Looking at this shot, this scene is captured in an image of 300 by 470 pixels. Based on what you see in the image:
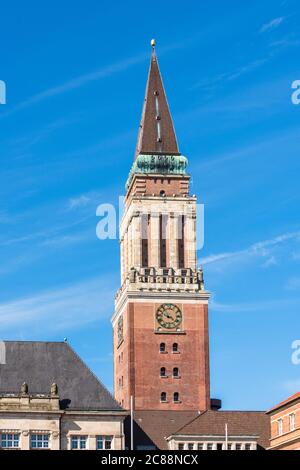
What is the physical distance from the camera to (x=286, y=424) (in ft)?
365

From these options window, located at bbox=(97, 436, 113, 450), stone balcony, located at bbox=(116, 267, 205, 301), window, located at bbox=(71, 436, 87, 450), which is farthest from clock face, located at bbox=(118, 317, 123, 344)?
window, located at bbox=(71, 436, 87, 450)

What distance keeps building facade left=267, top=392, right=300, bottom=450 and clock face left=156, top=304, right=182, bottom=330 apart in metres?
18.3

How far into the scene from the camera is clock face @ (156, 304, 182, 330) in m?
132

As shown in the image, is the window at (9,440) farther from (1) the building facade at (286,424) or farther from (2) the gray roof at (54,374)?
(1) the building facade at (286,424)

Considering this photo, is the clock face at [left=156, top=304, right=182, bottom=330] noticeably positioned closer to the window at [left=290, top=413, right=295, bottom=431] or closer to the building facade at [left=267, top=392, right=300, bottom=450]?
the building facade at [left=267, top=392, right=300, bottom=450]

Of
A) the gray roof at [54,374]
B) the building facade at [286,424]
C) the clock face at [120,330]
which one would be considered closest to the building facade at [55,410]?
the gray roof at [54,374]

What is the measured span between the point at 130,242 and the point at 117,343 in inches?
470

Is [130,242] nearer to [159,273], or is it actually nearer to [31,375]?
[159,273]

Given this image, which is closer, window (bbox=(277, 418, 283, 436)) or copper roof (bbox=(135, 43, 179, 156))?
window (bbox=(277, 418, 283, 436))

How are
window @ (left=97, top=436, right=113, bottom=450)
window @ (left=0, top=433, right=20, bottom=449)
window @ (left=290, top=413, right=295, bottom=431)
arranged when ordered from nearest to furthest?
1. window @ (left=0, top=433, right=20, bottom=449)
2. window @ (left=97, top=436, right=113, bottom=450)
3. window @ (left=290, top=413, right=295, bottom=431)
